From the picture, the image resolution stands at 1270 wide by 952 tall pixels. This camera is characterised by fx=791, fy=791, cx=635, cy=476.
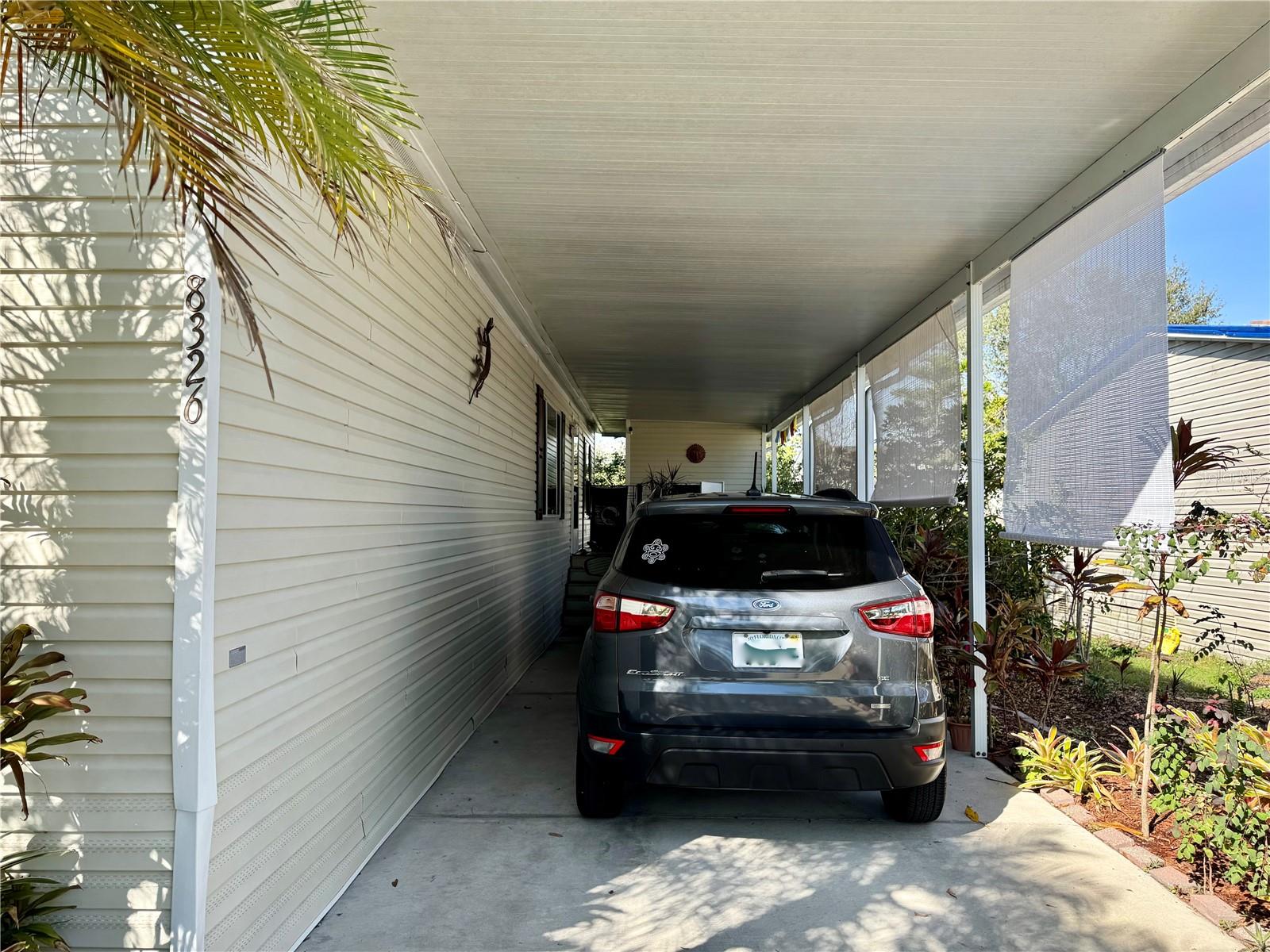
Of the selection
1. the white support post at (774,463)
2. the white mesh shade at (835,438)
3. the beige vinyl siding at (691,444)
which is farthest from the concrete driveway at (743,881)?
the beige vinyl siding at (691,444)

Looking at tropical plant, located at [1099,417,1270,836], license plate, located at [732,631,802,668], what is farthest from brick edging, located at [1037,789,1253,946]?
license plate, located at [732,631,802,668]

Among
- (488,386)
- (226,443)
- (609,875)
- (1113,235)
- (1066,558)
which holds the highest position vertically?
(1113,235)

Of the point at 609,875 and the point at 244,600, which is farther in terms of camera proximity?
the point at 609,875

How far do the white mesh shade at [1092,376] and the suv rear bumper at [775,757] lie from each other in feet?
4.29

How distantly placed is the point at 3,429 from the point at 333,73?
1216 mm

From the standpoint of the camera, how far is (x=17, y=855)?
1.92m

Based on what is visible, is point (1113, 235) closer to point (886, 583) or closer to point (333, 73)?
point (886, 583)

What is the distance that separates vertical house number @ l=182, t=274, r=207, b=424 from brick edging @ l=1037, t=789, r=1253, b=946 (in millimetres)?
3587

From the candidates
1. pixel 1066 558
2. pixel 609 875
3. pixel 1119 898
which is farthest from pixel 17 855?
pixel 1066 558

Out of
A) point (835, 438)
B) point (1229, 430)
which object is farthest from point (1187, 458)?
point (835, 438)

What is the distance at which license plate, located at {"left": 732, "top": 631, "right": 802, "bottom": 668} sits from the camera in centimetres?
313

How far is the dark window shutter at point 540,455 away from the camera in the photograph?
7.95 m

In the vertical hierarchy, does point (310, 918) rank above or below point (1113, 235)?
below

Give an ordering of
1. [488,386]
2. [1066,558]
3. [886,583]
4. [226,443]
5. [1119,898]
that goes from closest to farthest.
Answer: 1. [226,443]
2. [1119,898]
3. [886,583]
4. [488,386]
5. [1066,558]
